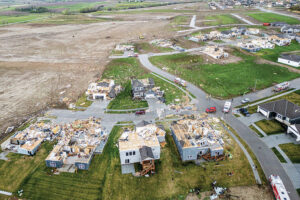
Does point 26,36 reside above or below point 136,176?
above

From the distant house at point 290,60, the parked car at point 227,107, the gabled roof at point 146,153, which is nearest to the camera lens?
the gabled roof at point 146,153

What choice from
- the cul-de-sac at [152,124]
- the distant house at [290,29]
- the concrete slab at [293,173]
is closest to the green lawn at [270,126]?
the cul-de-sac at [152,124]

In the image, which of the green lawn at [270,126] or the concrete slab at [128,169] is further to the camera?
the green lawn at [270,126]

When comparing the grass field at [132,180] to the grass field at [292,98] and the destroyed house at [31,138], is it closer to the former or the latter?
the destroyed house at [31,138]

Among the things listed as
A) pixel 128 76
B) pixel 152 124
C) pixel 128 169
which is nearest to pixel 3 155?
pixel 128 169

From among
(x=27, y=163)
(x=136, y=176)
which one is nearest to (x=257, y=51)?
(x=136, y=176)

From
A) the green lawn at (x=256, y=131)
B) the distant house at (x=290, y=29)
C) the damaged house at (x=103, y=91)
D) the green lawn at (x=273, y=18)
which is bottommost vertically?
the green lawn at (x=256, y=131)

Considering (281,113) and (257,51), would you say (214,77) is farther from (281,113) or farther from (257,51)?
(257,51)
